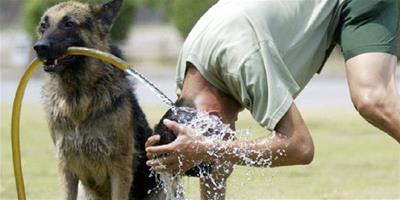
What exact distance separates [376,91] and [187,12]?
72.0ft

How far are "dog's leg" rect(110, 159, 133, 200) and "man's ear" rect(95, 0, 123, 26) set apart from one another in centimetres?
114

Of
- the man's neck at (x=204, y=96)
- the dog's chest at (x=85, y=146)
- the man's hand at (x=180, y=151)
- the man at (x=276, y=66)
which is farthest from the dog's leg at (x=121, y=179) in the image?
the man's hand at (x=180, y=151)

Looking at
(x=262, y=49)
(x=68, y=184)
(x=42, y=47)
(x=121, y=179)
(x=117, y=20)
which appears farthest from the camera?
(x=117, y=20)

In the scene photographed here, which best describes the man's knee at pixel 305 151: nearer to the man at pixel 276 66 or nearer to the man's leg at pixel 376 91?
the man at pixel 276 66

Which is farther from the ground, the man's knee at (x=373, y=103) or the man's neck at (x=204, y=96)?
the man's neck at (x=204, y=96)

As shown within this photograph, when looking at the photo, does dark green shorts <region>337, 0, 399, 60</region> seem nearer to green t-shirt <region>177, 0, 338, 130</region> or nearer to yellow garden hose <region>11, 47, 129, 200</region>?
green t-shirt <region>177, 0, 338, 130</region>

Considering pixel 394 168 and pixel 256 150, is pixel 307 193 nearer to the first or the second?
pixel 394 168

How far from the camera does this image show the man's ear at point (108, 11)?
27.2 ft

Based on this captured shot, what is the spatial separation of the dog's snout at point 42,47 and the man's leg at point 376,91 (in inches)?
93.1

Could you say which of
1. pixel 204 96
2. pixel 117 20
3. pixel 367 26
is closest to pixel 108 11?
pixel 204 96

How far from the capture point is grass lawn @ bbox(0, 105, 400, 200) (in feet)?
32.6

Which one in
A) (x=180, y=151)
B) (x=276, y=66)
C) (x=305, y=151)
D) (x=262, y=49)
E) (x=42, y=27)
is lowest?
(x=305, y=151)

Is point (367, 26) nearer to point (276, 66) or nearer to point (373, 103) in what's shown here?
point (373, 103)

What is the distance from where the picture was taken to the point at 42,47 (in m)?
7.50
